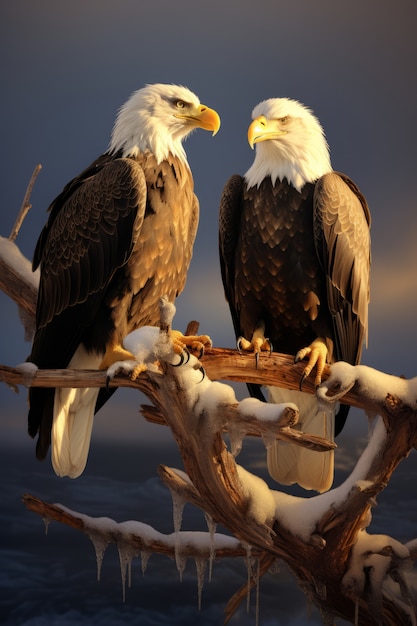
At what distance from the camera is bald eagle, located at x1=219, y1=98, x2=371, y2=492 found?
3219 mm

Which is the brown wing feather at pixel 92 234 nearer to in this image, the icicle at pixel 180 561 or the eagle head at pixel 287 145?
the eagle head at pixel 287 145

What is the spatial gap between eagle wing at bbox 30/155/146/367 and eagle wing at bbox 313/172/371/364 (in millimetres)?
695

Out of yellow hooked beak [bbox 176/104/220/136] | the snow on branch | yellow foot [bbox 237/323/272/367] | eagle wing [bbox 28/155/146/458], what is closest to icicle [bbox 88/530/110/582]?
the snow on branch

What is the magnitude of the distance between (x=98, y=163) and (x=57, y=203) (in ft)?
0.75

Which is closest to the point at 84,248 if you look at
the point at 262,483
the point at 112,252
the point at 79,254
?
the point at 79,254

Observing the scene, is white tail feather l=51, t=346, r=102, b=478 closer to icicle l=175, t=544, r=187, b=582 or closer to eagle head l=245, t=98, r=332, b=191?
icicle l=175, t=544, r=187, b=582

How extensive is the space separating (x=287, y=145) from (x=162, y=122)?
0.52 meters

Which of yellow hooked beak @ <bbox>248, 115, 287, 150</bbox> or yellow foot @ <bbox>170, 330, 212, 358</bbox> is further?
yellow hooked beak @ <bbox>248, 115, 287, 150</bbox>

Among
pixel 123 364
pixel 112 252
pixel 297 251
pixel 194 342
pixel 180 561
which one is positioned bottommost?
pixel 180 561

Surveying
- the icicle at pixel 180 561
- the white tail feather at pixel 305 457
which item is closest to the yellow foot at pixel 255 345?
the white tail feather at pixel 305 457

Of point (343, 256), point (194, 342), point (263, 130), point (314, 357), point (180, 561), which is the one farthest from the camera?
point (180, 561)

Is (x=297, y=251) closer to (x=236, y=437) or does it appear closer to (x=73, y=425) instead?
(x=236, y=437)

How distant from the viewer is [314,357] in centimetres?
312

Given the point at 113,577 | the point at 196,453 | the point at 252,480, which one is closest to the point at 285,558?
the point at 252,480
